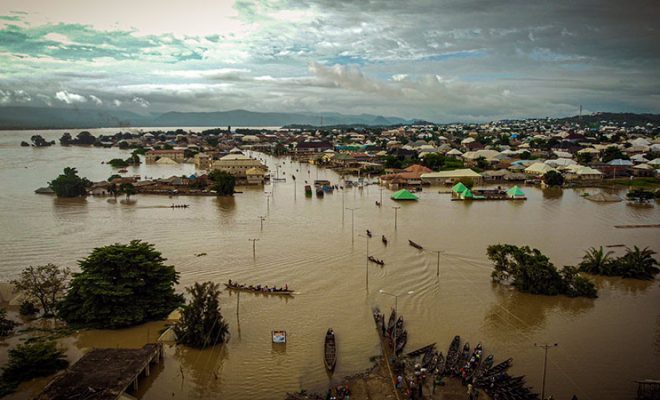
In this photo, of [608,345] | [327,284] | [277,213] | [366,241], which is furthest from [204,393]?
[277,213]

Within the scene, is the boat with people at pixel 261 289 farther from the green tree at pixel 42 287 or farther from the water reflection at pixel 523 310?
the water reflection at pixel 523 310

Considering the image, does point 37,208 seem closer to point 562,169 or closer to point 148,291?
point 148,291

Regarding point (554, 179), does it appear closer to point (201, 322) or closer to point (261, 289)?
point (261, 289)

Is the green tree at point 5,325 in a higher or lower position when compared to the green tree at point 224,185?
lower

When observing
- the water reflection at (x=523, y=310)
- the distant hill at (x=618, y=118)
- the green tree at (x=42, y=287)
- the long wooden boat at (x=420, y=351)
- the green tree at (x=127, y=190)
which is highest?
the distant hill at (x=618, y=118)

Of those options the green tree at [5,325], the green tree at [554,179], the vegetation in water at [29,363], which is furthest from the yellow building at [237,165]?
the vegetation in water at [29,363]

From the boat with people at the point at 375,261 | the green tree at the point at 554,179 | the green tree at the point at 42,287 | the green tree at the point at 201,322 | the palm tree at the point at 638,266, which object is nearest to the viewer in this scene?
the green tree at the point at 201,322

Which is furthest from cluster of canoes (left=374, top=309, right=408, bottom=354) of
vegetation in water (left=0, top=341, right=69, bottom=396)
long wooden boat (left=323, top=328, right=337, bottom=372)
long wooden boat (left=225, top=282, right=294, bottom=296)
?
vegetation in water (left=0, top=341, right=69, bottom=396)
